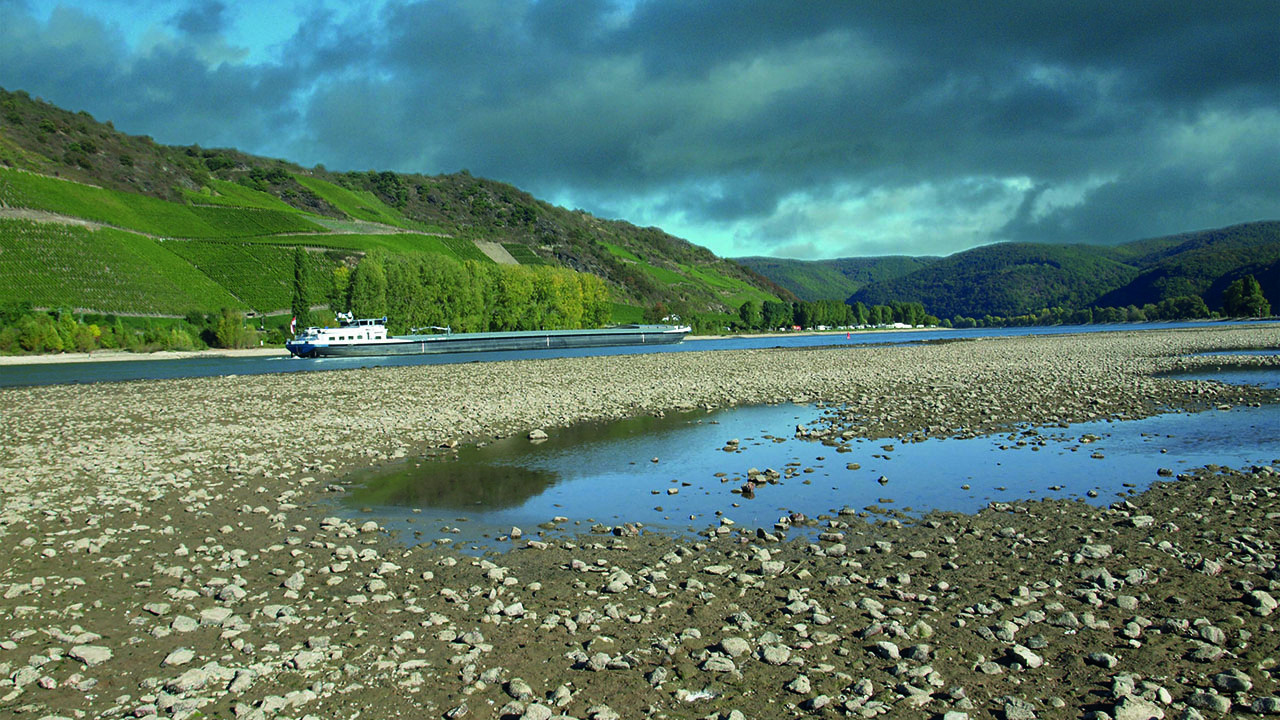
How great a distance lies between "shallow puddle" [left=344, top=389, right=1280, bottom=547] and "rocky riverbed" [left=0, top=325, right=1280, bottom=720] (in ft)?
2.94

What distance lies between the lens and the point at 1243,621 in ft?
24.5

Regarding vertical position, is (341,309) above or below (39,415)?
above

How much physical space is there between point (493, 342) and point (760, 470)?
300 ft

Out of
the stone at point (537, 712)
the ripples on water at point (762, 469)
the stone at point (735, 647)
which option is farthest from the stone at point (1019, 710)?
the ripples on water at point (762, 469)

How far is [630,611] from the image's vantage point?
8.25 meters

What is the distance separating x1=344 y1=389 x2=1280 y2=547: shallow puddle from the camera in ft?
43.6

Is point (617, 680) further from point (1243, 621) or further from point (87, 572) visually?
point (87, 572)

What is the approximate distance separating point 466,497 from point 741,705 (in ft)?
32.6

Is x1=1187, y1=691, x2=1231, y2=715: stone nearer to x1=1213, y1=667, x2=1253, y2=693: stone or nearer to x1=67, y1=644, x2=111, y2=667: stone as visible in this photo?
x1=1213, y1=667, x2=1253, y2=693: stone

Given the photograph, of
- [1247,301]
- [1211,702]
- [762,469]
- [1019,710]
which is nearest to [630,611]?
[1019,710]

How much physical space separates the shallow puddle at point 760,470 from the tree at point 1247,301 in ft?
658

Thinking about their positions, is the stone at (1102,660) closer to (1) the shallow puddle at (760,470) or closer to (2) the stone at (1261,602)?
(2) the stone at (1261,602)

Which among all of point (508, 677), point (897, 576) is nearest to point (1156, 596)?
→ point (897, 576)

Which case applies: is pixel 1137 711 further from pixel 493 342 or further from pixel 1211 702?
pixel 493 342
